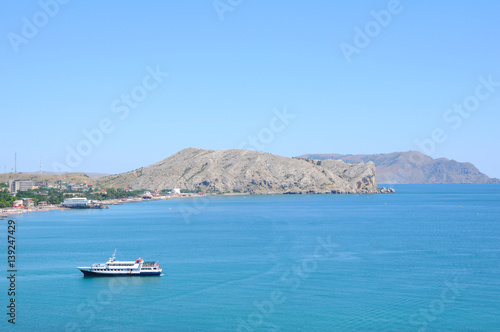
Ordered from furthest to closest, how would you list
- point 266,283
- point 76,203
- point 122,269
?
point 76,203
point 122,269
point 266,283

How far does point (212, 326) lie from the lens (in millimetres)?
35625

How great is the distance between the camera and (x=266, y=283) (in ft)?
155

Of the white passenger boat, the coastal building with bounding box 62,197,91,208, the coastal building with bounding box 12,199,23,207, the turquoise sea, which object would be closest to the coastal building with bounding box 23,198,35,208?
the coastal building with bounding box 12,199,23,207

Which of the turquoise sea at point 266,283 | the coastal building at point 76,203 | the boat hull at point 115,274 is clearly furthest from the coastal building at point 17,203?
the boat hull at point 115,274

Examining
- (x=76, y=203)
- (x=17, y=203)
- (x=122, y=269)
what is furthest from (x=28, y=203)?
(x=122, y=269)

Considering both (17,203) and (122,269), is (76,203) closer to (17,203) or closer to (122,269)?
(17,203)

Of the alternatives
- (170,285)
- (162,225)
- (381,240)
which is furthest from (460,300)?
(162,225)

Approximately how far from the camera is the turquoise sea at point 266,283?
37000mm

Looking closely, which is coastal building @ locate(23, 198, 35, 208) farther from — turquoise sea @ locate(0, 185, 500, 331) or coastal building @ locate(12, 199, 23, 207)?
turquoise sea @ locate(0, 185, 500, 331)

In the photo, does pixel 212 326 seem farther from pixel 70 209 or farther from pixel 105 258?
pixel 70 209

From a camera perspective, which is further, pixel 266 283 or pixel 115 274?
pixel 115 274

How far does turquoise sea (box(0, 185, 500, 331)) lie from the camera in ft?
121

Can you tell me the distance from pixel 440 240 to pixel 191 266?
38.6m

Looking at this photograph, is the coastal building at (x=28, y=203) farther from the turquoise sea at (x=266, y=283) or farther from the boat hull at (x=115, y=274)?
the boat hull at (x=115, y=274)
